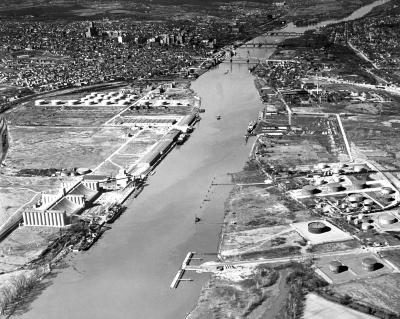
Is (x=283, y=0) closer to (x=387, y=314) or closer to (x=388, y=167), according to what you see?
(x=388, y=167)

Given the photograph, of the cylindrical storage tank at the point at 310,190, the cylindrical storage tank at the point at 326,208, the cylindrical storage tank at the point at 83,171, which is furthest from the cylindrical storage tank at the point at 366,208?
the cylindrical storage tank at the point at 83,171

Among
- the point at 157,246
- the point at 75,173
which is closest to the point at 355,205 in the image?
the point at 157,246

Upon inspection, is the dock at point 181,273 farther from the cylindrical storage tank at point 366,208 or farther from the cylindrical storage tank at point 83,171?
the cylindrical storage tank at point 83,171

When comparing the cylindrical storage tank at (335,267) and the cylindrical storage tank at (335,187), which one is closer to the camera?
the cylindrical storage tank at (335,267)

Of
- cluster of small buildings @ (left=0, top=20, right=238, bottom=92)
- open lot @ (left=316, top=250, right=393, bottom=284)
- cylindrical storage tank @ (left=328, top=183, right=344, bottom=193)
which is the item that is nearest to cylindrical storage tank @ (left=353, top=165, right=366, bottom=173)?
cylindrical storage tank @ (left=328, top=183, right=344, bottom=193)

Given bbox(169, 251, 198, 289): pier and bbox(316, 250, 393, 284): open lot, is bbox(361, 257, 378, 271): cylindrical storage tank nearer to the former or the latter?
bbox(316, 250, 393, 284): open lot
